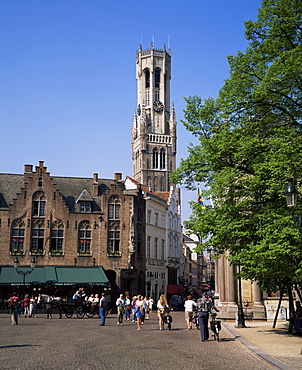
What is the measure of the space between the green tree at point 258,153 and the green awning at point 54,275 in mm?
26851

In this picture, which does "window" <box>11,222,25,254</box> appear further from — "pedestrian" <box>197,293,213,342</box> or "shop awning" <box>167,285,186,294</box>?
"pedestrian" <box>197,293,213,342</box>

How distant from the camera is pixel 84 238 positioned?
49812 mm

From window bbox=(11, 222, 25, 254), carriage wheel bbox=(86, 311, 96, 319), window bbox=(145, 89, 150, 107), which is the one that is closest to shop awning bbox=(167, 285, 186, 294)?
window bbox=(11, 222, 25, 254)

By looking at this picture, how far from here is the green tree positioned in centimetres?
1797

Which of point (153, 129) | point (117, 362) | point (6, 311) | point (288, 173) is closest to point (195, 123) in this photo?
point (288, 173)

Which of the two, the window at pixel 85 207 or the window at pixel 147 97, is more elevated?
the window at pixel 147 97

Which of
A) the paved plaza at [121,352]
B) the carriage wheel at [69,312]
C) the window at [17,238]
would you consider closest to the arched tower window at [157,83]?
the window at [17,238]

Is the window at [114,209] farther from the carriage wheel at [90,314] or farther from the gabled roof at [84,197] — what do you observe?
the carriage wheel at [90,314]

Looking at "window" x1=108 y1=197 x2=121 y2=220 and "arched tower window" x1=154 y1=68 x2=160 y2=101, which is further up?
"arched tower window" x1=154 y1=68 x2=160 y2=101

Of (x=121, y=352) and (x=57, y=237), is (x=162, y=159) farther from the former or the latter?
(x=121, y=352)

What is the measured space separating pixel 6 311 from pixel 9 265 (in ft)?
17.6

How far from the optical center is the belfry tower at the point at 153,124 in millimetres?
137500

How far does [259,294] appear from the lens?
104 ft

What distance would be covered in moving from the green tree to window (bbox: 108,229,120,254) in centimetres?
2927
